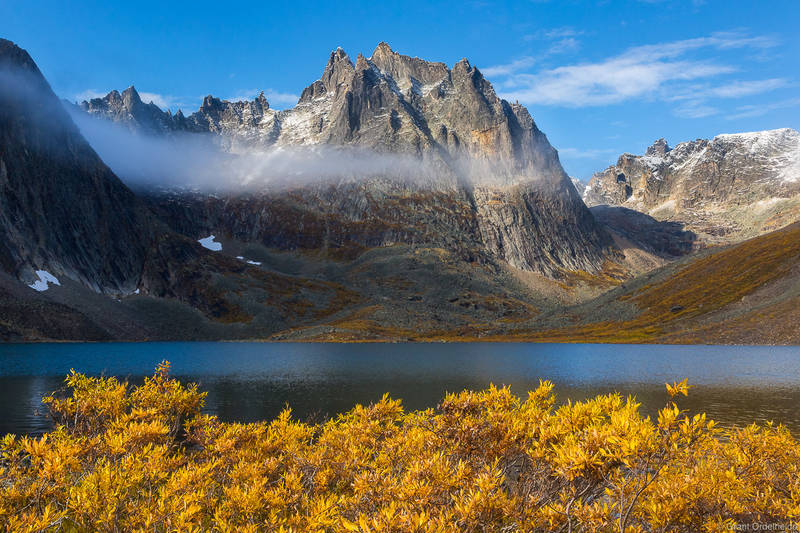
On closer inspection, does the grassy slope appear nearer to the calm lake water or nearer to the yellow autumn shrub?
the calm lake water

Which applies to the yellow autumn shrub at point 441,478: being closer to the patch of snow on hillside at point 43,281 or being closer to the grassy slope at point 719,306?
the grassy slope at point 719,306

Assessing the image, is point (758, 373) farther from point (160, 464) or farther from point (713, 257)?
point (713, 257)

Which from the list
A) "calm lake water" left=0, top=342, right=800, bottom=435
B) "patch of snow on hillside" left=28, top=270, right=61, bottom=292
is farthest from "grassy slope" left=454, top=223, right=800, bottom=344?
"patch of snow on hillside" left=28, top=270, right=61, bottom=292

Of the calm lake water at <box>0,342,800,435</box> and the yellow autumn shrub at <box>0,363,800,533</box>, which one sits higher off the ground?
the yellow autumn shrub at <box>0,363,800,533</box>

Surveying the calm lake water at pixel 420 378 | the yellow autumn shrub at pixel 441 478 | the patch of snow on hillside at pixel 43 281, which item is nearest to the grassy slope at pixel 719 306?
the calm lake water at pixel 420 378

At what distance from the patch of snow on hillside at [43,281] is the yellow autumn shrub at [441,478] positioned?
18681 cm

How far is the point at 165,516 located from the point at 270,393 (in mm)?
55149

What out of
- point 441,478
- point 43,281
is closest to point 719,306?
point 441,478

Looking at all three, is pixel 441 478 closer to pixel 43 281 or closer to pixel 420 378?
pixel 420 378

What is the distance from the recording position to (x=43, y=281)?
17150 centimetres

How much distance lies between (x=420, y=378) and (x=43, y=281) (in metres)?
160

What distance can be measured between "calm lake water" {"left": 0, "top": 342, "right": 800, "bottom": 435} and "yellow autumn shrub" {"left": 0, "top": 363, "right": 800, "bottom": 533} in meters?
15.7

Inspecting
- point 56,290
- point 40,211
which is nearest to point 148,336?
point 56,290

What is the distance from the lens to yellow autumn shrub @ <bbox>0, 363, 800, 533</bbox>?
9.44 meters
